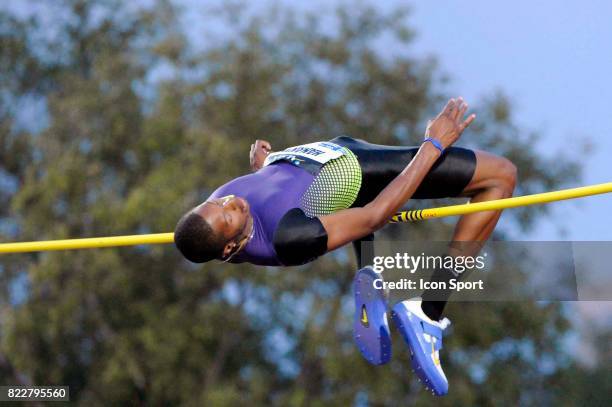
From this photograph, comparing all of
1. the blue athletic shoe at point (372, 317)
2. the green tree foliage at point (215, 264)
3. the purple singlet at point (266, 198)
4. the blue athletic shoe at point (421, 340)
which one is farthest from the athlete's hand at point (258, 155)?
the green tree foliage at point (215, 264)

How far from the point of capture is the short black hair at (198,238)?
5113 mm

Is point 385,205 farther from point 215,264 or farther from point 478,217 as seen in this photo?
point 215,264

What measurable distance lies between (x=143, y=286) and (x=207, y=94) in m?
3.60

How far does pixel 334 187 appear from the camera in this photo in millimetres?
5543

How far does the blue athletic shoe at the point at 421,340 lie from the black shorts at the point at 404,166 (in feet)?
2.04

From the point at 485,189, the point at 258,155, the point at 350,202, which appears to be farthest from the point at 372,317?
the point at 258,155

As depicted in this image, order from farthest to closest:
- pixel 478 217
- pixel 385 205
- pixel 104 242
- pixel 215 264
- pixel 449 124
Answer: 1. pixel 215 264
2. pixel 104 242
3. pixel 478 217
4. pixel 449 124
5. pixel 385 205

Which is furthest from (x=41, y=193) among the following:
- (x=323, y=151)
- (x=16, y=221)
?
(x=323, y=151)

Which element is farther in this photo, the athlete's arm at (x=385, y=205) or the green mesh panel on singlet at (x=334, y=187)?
the green mesh panel on singlet at (x=334, y=187)

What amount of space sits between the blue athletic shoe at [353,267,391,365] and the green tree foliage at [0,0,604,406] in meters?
11.4

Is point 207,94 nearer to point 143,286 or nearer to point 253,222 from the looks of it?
point 143,286

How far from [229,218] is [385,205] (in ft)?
2.45

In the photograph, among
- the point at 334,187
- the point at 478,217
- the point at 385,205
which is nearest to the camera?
the point at 385,205

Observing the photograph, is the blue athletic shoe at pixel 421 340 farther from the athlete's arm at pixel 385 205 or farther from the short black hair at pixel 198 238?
the short black hair at pixel 198 238
